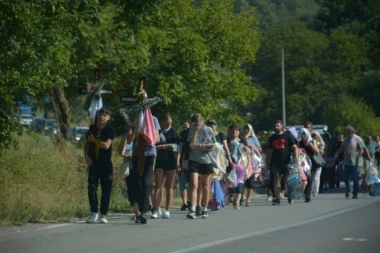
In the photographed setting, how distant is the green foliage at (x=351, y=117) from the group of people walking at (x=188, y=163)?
2744 cm

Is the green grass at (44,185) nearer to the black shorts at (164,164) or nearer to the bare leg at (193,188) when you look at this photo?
the black shorts at (164,164)

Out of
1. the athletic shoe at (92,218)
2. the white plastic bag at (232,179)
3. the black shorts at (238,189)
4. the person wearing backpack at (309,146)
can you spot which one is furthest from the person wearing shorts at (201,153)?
the person wearing backpack at (309,146)

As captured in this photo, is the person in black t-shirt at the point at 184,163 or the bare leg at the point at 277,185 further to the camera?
the bare leg at the point at 277,185

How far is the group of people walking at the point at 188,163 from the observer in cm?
1555

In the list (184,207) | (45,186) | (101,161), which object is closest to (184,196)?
(184,207)

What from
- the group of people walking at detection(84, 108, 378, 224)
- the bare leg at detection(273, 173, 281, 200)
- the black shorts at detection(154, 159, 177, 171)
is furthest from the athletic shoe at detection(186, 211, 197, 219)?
the bare leg at detection(273, 173, 281, 200)

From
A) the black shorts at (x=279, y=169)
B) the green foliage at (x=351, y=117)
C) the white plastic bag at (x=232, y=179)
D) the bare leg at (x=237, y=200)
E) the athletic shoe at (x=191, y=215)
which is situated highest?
the green foliage at (x=351, y=117)

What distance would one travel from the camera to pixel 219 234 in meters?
13.7

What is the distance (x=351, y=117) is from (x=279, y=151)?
96.7 ft

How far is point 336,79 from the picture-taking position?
73250 millimetres

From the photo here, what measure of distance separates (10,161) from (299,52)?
222ft

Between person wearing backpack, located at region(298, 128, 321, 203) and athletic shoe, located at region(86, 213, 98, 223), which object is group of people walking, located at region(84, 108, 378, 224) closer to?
athletic shoe, located at region(86, 213, 98, 223)

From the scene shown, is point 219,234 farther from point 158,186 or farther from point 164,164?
point 164,164

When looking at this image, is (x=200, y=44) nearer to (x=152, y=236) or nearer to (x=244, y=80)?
(x=244, y=80)
